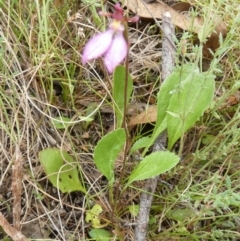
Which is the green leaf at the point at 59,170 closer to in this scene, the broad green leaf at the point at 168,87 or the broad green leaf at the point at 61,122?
the broad green leaf at the point at 61,122

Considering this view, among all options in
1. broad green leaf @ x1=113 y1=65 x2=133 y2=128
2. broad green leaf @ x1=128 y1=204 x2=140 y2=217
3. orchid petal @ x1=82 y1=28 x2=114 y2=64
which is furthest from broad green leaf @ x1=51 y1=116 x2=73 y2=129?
orchid petal @ x1=82 y1=28 x2=114 y2=64

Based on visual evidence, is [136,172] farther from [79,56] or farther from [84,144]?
[79,56]

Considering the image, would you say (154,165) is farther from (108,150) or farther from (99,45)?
(99,45)

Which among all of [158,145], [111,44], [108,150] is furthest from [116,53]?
[158,145]

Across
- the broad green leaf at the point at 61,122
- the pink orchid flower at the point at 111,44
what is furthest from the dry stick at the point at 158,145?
the pink orchid flower at the point at 111,44

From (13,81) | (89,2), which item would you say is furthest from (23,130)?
(89,2)

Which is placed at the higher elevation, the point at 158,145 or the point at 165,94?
the point at 165,94
